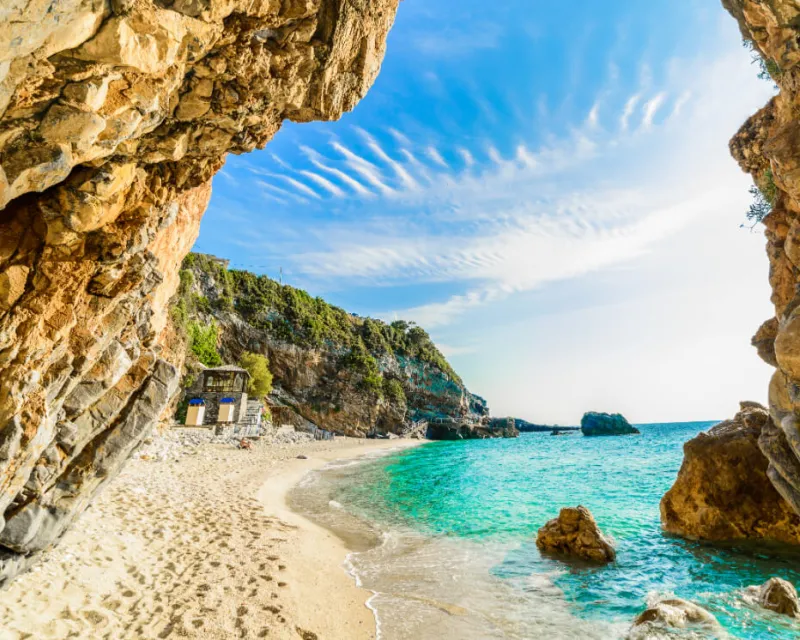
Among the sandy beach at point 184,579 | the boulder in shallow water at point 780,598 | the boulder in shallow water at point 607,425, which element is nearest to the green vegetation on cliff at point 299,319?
the sandy beach at point 184,579

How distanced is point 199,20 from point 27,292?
4344mm

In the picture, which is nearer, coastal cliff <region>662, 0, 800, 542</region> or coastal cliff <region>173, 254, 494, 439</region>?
coastal cliff <region>662, 0, 800, 542</region>

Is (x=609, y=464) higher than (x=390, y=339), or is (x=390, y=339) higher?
(x=390, y=339)

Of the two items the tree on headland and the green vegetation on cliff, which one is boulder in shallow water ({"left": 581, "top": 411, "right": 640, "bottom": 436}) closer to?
the green vegetation on cliff

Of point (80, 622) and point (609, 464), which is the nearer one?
point (80, 622)

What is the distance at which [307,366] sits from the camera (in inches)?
2645

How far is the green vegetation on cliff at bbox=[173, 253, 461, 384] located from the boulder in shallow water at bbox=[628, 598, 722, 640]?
48152 mm

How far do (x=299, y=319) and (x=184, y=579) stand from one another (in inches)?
2481

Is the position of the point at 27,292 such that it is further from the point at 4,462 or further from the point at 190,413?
the point at 190,413

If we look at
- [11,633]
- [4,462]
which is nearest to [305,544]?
[11,633]

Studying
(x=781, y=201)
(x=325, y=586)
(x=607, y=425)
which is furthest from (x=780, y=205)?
(x=607, y=425)

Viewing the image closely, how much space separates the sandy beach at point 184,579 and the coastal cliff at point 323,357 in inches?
1392

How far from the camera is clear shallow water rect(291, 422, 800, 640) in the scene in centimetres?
755

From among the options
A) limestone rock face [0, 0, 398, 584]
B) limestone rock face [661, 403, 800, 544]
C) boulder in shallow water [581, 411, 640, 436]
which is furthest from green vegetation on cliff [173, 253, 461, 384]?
limestone rock face [661, 403, 800, 544]
